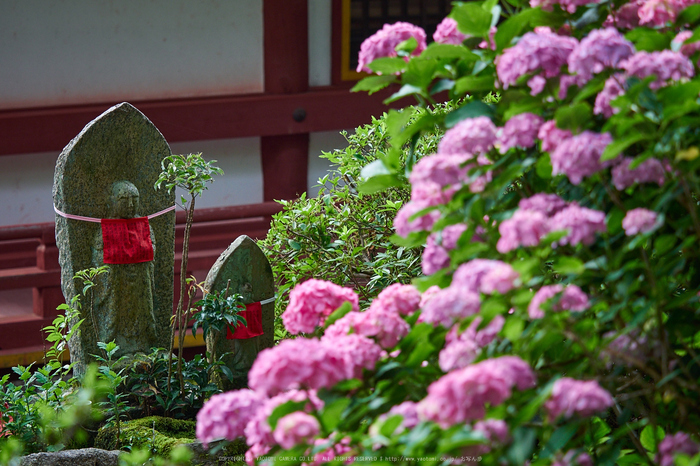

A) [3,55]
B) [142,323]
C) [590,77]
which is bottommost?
[142,323]

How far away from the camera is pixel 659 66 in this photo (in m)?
1.01

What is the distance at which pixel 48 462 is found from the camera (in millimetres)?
2072

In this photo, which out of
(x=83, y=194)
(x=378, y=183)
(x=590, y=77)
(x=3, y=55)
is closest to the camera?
(x=590, y=77)

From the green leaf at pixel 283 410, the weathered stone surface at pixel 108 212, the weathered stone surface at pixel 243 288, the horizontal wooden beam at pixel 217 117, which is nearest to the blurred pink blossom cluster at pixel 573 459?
the green leaf at pixel 283 410

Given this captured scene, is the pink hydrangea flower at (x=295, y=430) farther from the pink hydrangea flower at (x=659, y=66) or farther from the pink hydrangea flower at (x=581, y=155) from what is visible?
the pink hydrangea flower at (x=659, y=66)

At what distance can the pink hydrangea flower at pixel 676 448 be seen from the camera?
101cm

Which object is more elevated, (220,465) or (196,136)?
(196,136)

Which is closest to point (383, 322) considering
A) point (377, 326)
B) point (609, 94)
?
point (377, 326)

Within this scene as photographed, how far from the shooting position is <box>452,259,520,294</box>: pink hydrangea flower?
0.89 metres

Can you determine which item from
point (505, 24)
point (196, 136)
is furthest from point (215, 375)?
point (196, 136)

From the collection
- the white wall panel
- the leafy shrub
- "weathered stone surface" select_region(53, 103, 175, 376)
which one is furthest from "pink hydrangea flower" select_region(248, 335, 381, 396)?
the white wall panel

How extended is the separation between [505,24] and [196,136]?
12.1 feet

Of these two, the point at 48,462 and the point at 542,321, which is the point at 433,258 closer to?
the point at 542,321

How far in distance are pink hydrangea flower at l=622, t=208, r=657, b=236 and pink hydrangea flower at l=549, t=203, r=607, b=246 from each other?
0.05m
